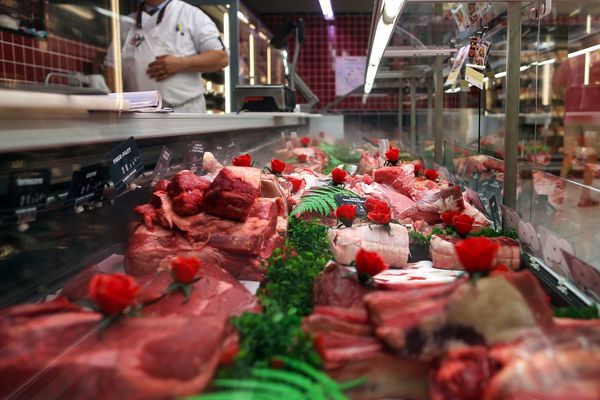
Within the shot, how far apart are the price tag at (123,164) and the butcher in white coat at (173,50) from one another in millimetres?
2380

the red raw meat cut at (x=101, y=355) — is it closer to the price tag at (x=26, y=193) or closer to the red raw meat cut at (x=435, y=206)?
the price tag at (x=26, y=193)

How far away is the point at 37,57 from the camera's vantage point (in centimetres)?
546

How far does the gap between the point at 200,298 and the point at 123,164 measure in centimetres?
58

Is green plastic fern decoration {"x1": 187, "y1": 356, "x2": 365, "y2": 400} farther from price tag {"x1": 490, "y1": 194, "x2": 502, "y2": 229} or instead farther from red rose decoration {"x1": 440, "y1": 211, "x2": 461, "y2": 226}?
price tag {"x1": 490, "y1": 194, "x2": 502, "y2": 229}

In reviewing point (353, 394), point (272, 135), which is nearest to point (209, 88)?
point (272, 135)

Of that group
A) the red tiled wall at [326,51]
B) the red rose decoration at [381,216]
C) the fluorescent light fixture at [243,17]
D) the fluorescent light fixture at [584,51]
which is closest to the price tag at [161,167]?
the red rose decoration at [381,216]

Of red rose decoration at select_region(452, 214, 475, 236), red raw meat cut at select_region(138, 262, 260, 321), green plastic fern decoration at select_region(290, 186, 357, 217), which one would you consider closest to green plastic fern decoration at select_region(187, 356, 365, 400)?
red raw meat cut at select_region(138, 262, 260, 321)

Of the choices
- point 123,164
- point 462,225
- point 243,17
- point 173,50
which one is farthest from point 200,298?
point 243,17

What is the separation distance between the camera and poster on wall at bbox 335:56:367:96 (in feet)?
41.4

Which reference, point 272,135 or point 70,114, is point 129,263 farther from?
point 272,135

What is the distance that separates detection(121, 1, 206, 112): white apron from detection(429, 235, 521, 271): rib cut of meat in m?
2.64

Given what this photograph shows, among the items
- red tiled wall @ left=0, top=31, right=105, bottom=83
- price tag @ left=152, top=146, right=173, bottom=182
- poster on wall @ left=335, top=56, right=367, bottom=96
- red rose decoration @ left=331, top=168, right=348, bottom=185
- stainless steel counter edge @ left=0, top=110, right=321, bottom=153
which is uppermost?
poster on wall @ left=335, top=56, right=367, bottom=96

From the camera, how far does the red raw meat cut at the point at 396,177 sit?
2857mm

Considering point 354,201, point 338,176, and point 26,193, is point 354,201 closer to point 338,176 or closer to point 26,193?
point 338,176
